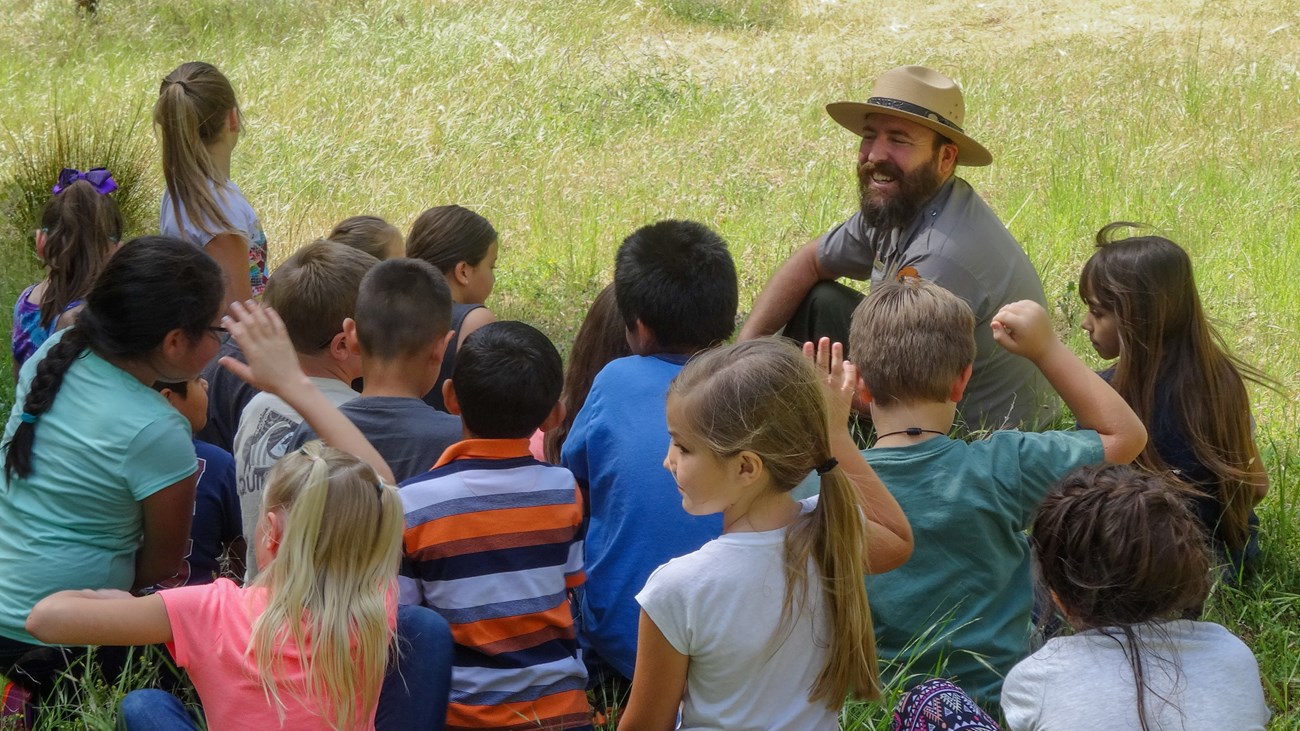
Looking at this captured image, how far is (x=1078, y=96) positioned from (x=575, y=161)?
368cm

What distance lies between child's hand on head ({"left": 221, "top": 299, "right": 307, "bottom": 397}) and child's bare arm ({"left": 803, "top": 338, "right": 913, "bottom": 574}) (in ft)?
3.80

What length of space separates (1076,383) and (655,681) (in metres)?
1.21

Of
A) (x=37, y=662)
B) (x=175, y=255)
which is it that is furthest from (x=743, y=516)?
(x=37, y=662)

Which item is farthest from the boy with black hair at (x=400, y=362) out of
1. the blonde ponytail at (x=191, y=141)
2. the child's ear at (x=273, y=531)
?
the blonde ponytail at (x=191, y=141)

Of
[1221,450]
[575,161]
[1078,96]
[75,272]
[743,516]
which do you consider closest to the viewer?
[743,516]

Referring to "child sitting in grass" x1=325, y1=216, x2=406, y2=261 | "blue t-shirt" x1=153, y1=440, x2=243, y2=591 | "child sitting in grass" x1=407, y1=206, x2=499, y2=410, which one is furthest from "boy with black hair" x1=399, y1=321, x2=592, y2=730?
"child sitting in grass" x1=325, y1=216, x2=406, y2=261

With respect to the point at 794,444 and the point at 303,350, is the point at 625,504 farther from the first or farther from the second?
the point at 303,350

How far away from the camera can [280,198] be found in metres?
7.50

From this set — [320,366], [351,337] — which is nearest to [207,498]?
[320,366]

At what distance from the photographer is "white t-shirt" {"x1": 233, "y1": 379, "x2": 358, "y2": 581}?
10.4 feet

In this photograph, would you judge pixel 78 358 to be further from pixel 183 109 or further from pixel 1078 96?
pixel 1078 96

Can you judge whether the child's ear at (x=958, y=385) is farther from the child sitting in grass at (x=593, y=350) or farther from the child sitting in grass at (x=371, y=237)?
the child sitting in grass at (x=371, y=237)

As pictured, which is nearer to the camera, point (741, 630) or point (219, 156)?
point (741, 630)

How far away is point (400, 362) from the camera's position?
10.3 ft
